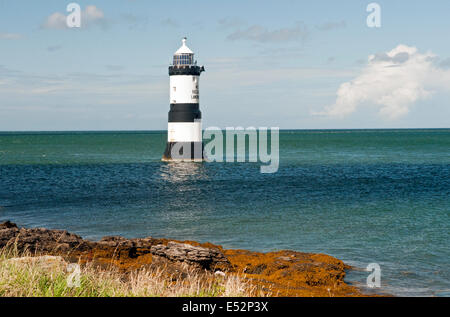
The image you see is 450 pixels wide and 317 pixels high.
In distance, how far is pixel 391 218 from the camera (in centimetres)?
2614

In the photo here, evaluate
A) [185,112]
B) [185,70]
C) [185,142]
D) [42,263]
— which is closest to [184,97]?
[185,112]

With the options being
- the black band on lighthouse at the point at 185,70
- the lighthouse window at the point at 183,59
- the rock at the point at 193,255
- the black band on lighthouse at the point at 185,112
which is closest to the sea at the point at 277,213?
the rock at the point at 193,255

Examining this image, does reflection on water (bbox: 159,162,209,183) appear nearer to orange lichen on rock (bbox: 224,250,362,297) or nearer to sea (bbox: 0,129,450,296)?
sea (bbox: 0,129,450,296)

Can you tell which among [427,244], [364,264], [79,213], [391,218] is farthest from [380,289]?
[79,213]

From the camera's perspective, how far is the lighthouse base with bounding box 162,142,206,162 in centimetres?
5154

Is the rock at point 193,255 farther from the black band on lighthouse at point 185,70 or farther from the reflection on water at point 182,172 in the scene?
the black band on lighthouse at point 185,70

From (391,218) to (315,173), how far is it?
2660 cm

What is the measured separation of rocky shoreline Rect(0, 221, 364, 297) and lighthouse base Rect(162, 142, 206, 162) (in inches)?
1310

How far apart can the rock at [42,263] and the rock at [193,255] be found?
11.3 ft

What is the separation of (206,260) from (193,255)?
419 millimetres

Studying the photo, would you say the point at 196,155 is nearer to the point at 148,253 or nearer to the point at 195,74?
the point at 195,74

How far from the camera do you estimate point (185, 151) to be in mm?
51969

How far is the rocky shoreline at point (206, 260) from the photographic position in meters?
14.2

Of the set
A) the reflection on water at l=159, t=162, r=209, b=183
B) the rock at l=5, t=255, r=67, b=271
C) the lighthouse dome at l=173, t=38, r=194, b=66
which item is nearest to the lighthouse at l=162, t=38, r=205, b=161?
the lighthouse dome at l=173, t=38, r=194, b=66
